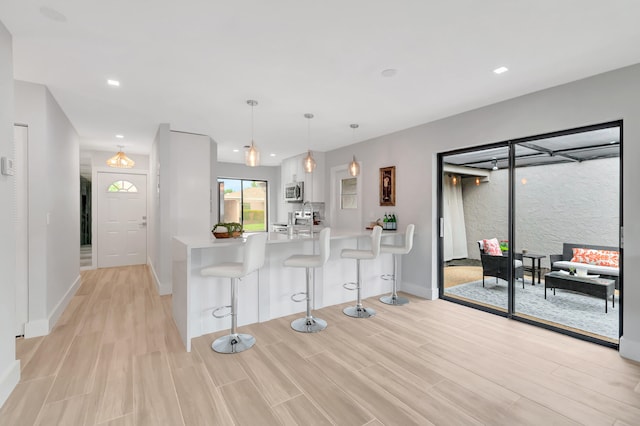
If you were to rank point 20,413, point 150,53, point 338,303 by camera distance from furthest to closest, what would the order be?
point 338,303 < point 150,53 < point 20,413

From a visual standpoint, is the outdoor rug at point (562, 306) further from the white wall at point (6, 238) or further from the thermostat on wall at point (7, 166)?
the thermostat on wall at point (7, 166)

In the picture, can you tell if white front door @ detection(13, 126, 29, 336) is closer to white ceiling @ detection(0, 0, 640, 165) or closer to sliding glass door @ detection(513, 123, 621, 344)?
white ceiling @ detection(0, 0, 640, 165)

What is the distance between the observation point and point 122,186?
645cm

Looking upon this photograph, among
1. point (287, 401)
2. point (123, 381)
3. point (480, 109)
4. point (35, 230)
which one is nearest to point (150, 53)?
point (35, 230)

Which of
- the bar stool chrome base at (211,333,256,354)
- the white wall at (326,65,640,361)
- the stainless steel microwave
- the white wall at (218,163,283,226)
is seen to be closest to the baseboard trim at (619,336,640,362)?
the white wall at (326,65,640,361)

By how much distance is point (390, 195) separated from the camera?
15.8ft

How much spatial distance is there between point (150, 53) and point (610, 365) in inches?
181

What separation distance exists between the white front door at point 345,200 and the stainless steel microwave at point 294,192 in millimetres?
861

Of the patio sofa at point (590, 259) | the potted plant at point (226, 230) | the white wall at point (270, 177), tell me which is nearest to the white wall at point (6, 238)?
the potted plant at point (226, 230)

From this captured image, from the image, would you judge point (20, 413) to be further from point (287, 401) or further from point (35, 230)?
point (35, 230)

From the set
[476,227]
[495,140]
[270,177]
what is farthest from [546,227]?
[270,177]

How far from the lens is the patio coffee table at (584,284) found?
3.00m

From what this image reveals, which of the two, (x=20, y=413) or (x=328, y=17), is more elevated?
(x=328, y=17)

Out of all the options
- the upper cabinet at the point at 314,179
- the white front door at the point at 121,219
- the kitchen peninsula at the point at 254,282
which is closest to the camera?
the kitchen peninsula at the point at 254,282
